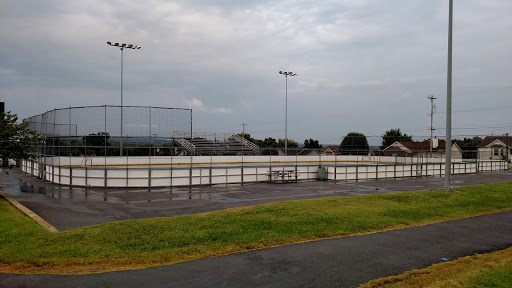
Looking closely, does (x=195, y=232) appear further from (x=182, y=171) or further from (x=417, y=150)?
(x=417, y=150)

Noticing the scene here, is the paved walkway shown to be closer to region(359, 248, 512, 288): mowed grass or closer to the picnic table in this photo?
region(359, 248, 512, 288): mowed grass

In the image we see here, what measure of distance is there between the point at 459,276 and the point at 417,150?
3268 centimetres

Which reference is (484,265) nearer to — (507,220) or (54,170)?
(507,220)

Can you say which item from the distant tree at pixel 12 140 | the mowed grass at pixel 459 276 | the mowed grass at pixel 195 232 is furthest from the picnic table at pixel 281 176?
the mowed grass at pixel 459 276

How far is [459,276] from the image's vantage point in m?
6.58

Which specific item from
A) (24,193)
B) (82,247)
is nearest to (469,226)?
(82,247)

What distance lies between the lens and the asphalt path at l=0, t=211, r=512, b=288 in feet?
21.2

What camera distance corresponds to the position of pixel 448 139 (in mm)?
18031

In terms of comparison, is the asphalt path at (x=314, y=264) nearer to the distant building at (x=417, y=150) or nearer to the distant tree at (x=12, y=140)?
the distant tree at (x=12, y=140)

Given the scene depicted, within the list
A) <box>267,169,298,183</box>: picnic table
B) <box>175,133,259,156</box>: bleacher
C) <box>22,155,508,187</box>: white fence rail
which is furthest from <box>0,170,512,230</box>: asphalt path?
<box>175,133,259,156</box>: bleacher

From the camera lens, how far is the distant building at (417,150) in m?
37.8

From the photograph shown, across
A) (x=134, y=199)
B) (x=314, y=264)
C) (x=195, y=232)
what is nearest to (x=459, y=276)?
(x=314, y=264)

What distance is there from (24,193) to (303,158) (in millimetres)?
30114

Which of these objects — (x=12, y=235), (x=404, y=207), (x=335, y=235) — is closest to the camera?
(x=12, y=235)
